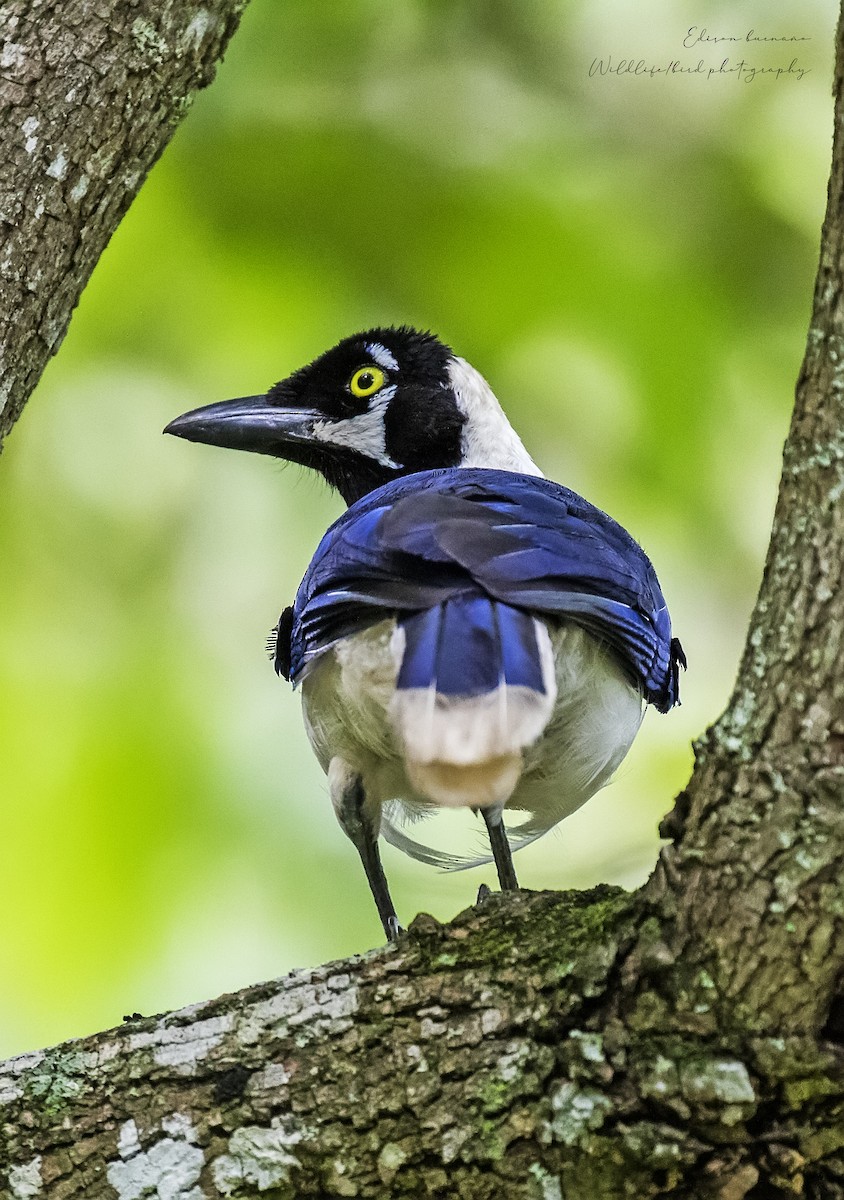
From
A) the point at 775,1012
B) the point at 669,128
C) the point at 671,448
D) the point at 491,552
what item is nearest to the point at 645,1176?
the point at 775,1012

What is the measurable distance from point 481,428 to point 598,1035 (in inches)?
132

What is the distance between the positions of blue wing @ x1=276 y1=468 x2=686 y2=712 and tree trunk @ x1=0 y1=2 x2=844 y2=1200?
756mm

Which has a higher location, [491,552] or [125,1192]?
[491,552]

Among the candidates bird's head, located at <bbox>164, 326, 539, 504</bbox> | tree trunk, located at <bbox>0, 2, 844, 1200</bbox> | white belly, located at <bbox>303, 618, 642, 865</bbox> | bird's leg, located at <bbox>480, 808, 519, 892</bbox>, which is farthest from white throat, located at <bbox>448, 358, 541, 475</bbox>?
tree trunk, located at <bbox>0, 2, 844, 1200</bbox>

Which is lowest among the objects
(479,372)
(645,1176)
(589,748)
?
(645,1176)

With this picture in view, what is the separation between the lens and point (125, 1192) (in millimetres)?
2639

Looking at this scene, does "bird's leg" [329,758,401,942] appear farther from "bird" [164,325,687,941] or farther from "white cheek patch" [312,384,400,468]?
"white cheek patch" [312,384,400,468]

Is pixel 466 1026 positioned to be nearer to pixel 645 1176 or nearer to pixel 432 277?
pixel 645 1176

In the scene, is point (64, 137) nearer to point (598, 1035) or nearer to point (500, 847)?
point (500, 847)

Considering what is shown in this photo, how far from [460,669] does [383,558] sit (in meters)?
0.54

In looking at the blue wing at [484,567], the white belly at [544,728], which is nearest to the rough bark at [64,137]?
the blue wing at [484,567]

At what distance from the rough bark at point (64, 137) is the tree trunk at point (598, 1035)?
1.73m

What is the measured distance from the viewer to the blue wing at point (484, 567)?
3.25 metres

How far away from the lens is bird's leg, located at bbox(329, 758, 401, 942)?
4.02m
